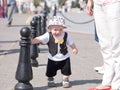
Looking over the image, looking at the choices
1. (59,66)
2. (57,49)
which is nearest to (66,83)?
(59,66)

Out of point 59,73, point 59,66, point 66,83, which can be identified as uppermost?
point 59,66

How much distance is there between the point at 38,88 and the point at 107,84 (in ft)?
3.62

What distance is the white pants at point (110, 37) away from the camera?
5695 mm

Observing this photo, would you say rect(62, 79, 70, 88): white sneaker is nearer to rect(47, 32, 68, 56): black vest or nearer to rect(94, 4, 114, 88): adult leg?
rect(47, 32, 68, 56): black vest

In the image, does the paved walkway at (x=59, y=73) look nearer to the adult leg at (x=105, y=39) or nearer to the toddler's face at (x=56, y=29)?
the adult leg at (x=105, y=39)

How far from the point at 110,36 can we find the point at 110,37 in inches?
0.8

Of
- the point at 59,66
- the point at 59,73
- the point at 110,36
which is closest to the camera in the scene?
the point at 110,36

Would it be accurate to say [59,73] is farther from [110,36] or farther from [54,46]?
[110,36]

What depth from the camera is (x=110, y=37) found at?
19.4 feet

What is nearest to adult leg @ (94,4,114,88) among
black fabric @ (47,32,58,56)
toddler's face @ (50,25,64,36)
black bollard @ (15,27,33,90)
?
toddler's face @ (50,25,64,36)

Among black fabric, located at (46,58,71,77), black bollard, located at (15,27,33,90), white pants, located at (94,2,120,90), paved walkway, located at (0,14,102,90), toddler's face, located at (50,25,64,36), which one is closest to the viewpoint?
white pants, located at (94,2,120,90)

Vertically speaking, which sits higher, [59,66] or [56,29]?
[56,29]

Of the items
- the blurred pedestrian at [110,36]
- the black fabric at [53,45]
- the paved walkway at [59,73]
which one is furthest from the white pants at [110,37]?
the black fabric at [53,45]

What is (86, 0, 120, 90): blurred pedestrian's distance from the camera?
5695mm
